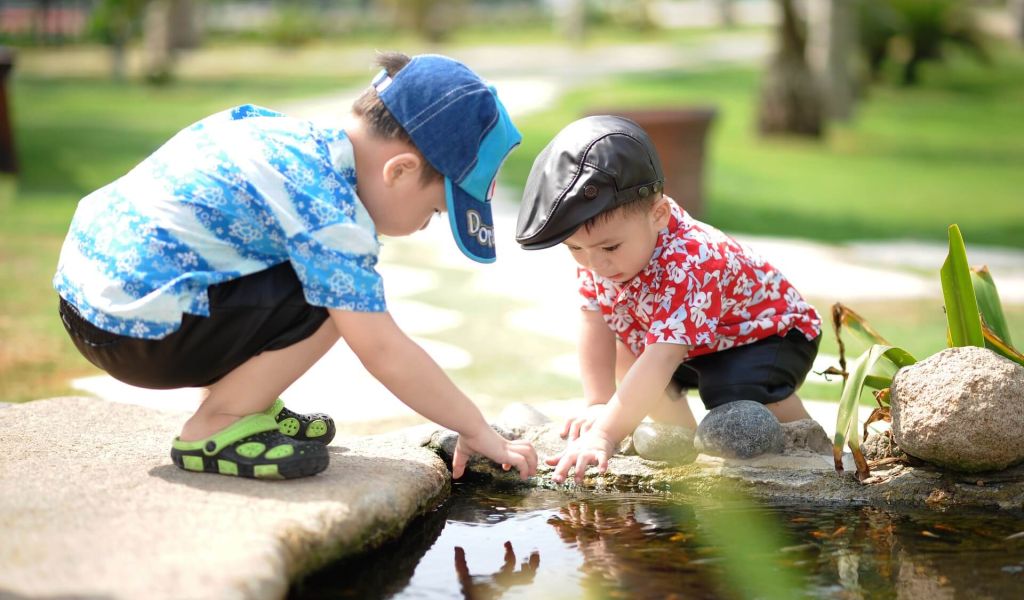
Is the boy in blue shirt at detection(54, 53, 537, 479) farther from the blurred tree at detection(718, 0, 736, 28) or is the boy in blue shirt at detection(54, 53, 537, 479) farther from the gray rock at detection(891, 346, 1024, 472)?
the blurred tree at detection(718, 0, 736, 28)

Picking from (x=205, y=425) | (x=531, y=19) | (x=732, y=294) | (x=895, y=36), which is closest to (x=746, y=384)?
(x=732, y=294)

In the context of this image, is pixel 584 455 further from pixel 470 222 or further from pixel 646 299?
pixel 470 222

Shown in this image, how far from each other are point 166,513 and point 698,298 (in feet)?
4.29

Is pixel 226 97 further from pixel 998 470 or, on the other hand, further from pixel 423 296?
pixel 998 470

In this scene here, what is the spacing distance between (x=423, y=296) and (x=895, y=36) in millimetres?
14518

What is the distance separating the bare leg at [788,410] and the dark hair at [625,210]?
2.19ft

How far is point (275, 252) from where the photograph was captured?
2373 millimetres

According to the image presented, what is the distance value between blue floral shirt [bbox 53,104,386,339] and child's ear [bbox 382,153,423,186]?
8cm

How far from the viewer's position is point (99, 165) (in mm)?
9734

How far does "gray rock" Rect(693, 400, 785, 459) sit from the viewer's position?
2684mm

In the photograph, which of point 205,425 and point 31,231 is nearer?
point 205,425

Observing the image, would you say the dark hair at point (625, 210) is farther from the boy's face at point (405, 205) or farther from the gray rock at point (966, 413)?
the gray rock at point (966, 413)

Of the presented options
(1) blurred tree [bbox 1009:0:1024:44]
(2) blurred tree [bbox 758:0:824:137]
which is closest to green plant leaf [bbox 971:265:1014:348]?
(2) blurred tree [bbox 758:0:824:137]

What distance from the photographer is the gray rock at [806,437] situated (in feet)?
9.18
